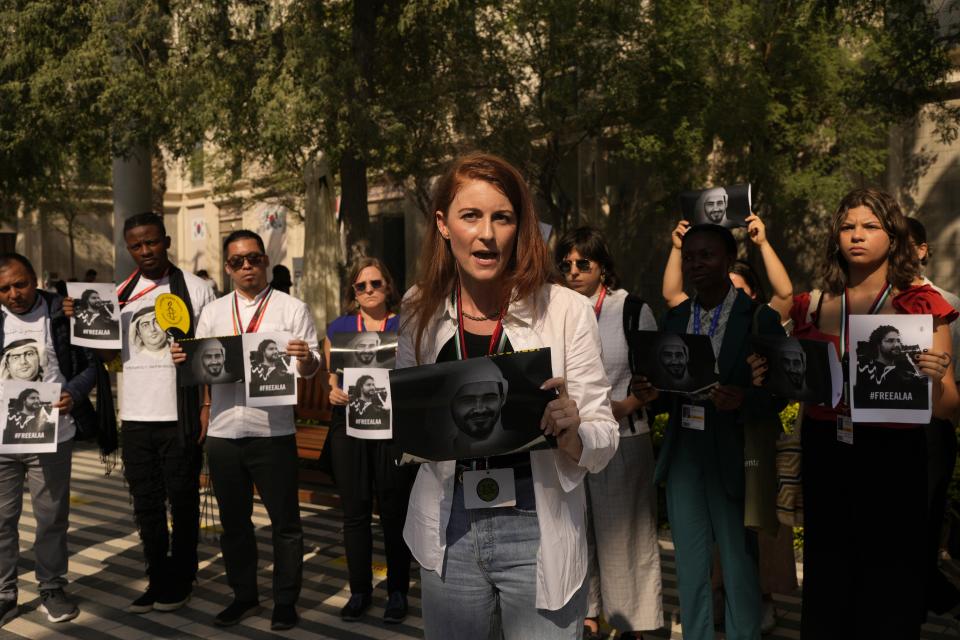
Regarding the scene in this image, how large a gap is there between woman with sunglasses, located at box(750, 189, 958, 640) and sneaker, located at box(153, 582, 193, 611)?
375 cm

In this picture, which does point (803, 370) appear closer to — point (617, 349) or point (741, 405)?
point (741, 405)

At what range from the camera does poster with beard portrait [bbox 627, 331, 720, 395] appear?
461cm

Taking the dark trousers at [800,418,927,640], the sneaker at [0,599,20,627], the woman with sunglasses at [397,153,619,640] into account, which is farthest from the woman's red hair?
the sneaker at [0,599,20,627]

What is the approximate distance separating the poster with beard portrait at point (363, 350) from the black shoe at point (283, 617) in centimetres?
139

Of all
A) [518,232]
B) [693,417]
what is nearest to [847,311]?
[693,417]

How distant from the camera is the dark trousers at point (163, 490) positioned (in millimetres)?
6141

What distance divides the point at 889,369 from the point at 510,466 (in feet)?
6.42

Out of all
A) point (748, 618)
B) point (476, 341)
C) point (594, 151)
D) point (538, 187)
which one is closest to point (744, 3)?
point (538, 187)

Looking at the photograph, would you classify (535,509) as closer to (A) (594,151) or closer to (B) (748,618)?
(B) (748,618)

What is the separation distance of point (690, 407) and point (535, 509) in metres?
2.23

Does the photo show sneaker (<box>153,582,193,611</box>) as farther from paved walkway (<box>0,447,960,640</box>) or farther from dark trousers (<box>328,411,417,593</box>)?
dark trousers (<box>328,411,417,593</box>)

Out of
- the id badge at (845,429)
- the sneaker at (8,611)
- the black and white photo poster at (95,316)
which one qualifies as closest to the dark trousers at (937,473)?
the id badge at (845,429)

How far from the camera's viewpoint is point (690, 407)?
492cm

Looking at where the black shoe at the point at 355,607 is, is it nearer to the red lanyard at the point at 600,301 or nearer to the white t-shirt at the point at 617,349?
the white t-shirt at the point at 617,349
